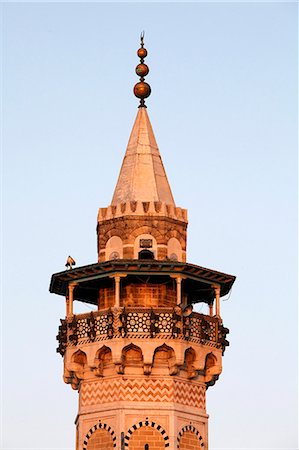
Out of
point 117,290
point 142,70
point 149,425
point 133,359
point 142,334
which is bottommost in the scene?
point 149,425

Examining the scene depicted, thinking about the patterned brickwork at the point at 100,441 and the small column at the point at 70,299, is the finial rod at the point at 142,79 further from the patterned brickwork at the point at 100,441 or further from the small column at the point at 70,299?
the patterned brickwork at the point at 100,441

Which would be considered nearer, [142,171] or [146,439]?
[146,439]

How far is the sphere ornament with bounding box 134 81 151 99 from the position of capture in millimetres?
59594

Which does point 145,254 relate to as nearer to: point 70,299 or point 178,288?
point 178,288

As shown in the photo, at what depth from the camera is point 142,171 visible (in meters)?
58.6

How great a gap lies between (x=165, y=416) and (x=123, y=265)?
4978mm

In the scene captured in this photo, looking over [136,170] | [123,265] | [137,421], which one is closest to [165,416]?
[137,421]

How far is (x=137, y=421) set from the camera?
5462 centimetres

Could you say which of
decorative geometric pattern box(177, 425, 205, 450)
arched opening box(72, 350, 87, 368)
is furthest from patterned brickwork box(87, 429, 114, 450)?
arched opening box(72, 350, 87, 368)

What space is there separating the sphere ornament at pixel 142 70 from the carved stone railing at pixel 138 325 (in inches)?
355

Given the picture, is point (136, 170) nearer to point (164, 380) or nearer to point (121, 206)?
point (121, 206)

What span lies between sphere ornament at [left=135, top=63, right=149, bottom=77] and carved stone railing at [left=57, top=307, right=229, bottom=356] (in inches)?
355

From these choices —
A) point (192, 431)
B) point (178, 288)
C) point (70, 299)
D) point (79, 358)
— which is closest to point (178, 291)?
point (178, 288)

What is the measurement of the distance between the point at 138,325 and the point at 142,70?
31.6ft
